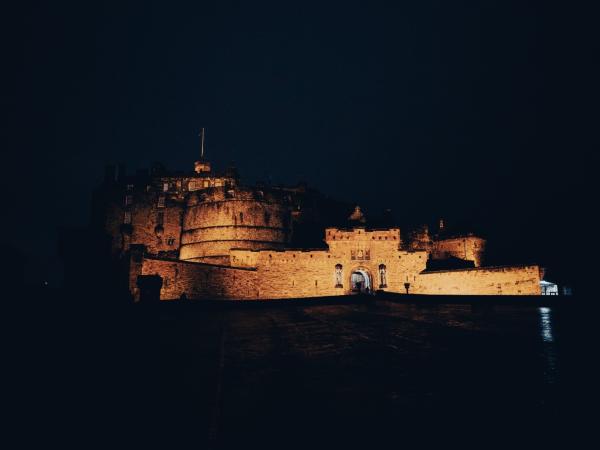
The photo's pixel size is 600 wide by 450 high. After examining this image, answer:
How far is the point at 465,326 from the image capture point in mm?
8359

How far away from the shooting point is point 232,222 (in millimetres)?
38750

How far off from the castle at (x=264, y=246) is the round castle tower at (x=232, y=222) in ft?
0.33

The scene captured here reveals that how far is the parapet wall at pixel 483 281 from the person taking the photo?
88.7ft

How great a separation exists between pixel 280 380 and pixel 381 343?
2.76 m

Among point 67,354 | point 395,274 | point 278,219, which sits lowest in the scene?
point 67,354

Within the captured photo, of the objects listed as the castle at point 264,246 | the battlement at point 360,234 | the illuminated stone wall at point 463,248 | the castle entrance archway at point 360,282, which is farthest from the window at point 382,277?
the illuminated stone wall at point 463,248

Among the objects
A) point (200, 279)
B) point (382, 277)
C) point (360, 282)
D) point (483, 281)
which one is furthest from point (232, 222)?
point (483, 281)

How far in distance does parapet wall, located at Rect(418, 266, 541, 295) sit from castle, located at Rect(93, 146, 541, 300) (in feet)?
0.22

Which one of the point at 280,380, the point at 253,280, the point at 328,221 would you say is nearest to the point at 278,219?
the point at 328,221

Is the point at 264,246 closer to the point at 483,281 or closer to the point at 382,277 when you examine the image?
the point at 382,277

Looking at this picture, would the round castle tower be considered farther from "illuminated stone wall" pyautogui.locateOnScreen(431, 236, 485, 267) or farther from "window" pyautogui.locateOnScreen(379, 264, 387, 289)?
"illuminated stone wall" pyautogui.locateOnScreen(431, 236, 485, 267)

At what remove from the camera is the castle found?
2786 cm

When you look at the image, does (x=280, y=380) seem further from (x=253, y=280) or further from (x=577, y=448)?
(x=253, y=280)

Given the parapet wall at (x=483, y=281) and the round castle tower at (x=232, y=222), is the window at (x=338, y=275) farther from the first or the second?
the round castle tower at (x=232, y=222)
